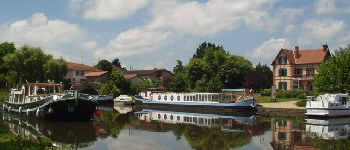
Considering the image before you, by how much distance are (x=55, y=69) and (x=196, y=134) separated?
4297cm

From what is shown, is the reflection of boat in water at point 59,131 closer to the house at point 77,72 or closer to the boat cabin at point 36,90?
the boat cabin at point 36,90

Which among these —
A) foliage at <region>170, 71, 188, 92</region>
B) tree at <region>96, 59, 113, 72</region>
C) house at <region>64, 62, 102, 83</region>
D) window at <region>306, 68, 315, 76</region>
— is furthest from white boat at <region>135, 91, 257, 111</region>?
tree at <region>96, 59, 113, 72</region>

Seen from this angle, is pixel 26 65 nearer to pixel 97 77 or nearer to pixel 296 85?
pixel 97 77

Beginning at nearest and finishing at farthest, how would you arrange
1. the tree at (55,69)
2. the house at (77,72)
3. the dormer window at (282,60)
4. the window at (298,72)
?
the tree at (55,69), the window at (298,72), the dormer window at (282,60), the house at (77,72)

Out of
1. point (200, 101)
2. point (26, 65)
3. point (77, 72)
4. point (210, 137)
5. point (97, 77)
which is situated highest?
point (77, 72)

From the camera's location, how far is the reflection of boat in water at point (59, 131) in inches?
1062

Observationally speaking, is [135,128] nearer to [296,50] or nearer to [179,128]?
[179,128]

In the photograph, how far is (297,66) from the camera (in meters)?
76.1

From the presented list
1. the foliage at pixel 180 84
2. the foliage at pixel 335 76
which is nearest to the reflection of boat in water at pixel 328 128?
the foliage at pixel 335 76

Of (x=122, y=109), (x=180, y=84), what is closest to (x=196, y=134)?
(x=122, y=109)

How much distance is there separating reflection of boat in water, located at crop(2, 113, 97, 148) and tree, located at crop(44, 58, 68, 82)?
28.6m

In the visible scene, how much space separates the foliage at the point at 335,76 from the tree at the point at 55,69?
3804cm

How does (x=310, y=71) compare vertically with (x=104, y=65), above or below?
below

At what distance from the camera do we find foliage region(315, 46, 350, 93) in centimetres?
5119
